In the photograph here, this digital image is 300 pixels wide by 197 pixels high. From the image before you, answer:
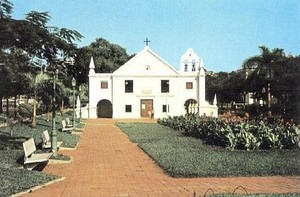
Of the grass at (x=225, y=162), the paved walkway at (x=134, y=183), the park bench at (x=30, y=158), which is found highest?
the park bench at (x=30, y=158)

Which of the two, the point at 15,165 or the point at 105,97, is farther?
the point at 105,97

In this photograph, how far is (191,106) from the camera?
50.8 m

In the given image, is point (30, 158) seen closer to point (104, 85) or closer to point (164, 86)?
point (164, 86)

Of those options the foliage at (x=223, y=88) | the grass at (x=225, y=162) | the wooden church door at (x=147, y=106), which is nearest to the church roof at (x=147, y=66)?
the wooden church door at (x=147, y=106)

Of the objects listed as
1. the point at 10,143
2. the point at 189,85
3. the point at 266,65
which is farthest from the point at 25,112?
the point at 189,85

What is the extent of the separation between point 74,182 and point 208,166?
9.99 ft

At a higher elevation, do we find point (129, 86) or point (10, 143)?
point (129, 86)

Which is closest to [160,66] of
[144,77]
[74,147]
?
[144,77]

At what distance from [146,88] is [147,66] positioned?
228 centimetres

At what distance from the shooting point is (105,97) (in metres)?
51.3

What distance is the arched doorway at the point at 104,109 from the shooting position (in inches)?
2067

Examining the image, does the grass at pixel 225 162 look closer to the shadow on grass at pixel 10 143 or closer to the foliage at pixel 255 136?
the foliage at pixel 255 136

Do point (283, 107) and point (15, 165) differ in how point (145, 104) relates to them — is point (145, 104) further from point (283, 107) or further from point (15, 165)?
point (15, 165)

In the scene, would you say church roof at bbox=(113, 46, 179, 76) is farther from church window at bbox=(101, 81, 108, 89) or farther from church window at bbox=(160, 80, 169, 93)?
church window at bbox=(101, 81, 108, 89)
